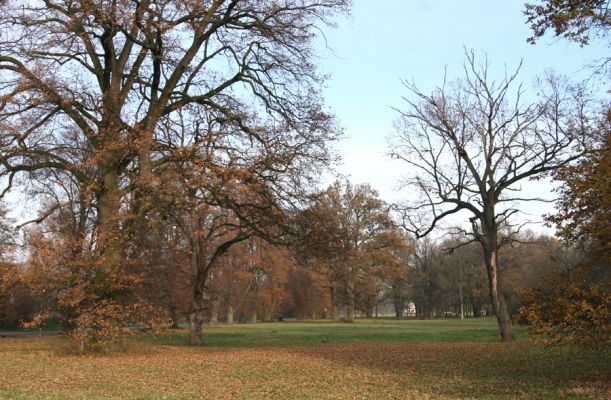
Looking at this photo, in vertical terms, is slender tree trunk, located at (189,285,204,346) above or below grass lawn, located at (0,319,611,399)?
above

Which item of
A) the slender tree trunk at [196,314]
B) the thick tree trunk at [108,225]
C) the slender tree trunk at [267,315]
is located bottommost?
the slender tree trunk at [267,315]

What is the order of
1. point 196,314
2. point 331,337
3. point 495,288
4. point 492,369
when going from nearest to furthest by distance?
1. point 492,369
2. point 495,288
3. point 196,314
4. point 331,337

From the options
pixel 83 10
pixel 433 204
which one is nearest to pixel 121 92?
pixel 83 10

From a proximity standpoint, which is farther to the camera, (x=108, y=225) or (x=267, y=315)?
(x=267, y=315)

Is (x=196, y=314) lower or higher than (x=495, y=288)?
lower

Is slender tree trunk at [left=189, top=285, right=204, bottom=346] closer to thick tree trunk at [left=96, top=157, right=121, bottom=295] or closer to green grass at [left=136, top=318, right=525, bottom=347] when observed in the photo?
green grass at [left=136, top=318, right=525, bottom=347]

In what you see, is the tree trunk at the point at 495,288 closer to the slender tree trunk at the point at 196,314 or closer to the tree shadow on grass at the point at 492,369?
the tree shadow on grass at the point at 492,369

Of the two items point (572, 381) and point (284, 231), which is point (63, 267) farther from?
point (572, 381)

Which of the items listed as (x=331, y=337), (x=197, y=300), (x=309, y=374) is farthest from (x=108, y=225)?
(x=331, y=337)

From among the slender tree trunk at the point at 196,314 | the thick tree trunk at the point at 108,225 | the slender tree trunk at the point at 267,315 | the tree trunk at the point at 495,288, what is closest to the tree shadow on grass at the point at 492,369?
the tree trunk at the point at 495,288

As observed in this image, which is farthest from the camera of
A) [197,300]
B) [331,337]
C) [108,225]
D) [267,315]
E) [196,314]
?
[267,315]

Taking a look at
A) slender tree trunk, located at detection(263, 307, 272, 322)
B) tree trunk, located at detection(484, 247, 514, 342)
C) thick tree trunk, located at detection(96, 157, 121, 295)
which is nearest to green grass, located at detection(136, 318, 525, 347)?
tree trunk, located at detection(484, 247, 514, 342)

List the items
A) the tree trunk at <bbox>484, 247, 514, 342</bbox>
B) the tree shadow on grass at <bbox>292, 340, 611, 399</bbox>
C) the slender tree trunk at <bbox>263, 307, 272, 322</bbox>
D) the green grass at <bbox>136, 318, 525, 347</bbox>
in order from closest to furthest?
1. the tree shadow on grass at <bbox>292, 340, 611, 399</bbox>
2. the tree trunk at <bbox>484, 247, 514, 342</bbox>
3. the green grass at <bbox>136, 318, 525, 347</bbox>
4. the slender tree trunk at <bbox>263, 307, 272, 322</bbox>

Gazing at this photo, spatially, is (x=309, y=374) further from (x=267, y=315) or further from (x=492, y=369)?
(x=267, y=315)
